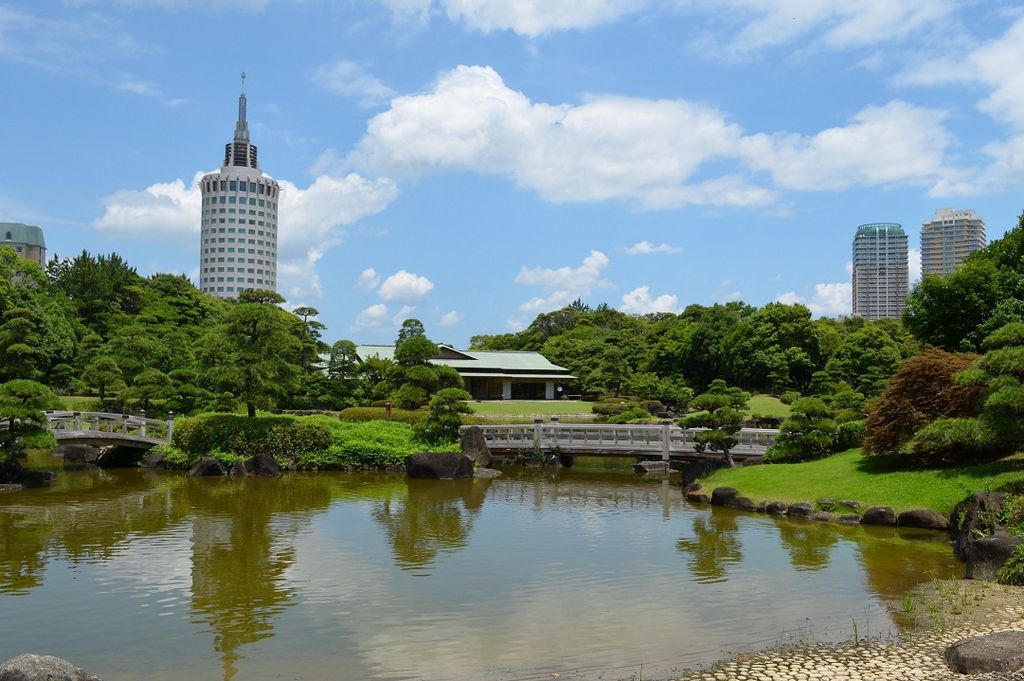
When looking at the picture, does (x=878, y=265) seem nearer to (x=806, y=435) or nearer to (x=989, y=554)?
(x=806, y=435)

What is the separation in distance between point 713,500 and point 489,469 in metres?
9.96

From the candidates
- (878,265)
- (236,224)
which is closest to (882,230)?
(878,265)

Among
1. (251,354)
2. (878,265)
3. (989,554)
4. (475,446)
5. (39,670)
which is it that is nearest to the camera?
(39,670)

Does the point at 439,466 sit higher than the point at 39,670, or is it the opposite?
the point at 39,670

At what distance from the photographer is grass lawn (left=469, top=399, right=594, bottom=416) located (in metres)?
47.2

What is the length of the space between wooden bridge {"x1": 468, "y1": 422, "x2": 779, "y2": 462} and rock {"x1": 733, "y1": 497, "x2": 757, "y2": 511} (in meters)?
5.77

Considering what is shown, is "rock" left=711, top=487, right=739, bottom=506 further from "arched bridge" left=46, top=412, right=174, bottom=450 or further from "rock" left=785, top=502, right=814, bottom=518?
"arched bridge" left=46, top=412, right=174, bottom=450

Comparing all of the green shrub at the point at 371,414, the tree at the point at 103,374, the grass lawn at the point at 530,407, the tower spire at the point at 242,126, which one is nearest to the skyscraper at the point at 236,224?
the tower spire at the point at 242,126

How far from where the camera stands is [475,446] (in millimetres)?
30297

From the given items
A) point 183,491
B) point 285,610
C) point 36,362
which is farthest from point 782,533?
point 36,362

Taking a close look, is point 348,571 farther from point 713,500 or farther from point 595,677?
point 713,500

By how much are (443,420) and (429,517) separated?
10784 mm

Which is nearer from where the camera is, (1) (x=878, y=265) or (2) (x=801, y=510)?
(2) (x=801, y=510)

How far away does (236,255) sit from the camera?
14762 centimetres
